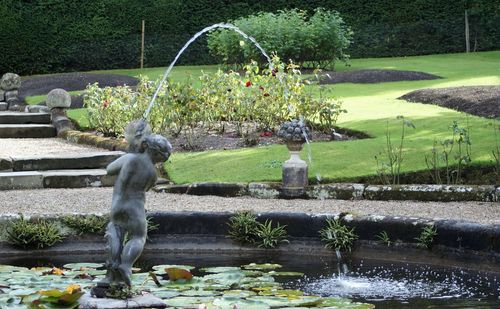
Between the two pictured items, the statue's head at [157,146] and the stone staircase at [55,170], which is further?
the stone staircase at [55,170]

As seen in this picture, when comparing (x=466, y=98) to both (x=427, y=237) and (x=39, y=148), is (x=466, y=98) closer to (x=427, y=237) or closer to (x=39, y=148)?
(x=39, y=148)

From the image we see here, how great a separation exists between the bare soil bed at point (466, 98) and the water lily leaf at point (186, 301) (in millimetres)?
8242

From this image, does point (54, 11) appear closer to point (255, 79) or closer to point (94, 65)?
point (94, 65)

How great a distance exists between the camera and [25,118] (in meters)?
16.5

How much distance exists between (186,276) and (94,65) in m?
19.9

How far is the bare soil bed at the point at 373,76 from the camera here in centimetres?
2067

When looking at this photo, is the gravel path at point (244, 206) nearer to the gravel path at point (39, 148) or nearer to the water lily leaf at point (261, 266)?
the water lily leaf at point (261, 266)

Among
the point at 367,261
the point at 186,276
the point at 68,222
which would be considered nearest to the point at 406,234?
the point at 367,261

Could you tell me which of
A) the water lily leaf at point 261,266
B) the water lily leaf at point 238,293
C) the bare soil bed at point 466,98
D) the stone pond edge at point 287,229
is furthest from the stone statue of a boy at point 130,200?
the bare soil bed at point 466,98

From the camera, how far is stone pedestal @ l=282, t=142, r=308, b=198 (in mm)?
9914

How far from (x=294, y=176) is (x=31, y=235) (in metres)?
2.74

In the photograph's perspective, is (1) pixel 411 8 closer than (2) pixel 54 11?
No

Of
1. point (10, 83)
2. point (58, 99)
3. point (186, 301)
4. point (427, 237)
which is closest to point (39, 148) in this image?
point (58, 99)

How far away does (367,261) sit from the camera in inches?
311
